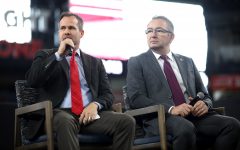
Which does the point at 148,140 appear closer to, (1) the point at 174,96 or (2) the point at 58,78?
(1) the point at 174,96

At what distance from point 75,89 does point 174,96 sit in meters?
0.86

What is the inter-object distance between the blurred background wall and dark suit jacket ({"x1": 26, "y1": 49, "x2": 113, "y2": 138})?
41.0 inches

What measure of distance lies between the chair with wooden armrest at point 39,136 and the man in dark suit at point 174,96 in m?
0.33

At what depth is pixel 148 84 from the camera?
15.1 feet

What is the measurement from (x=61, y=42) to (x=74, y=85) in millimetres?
351

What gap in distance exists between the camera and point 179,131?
414 centimetres

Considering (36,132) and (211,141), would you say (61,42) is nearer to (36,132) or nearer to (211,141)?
(36,132)

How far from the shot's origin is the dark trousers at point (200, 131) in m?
4.15

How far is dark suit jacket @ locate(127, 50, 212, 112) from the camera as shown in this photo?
14.6ft

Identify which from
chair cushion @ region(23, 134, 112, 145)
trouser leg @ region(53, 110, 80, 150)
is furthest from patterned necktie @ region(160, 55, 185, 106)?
trouser leg @ region(53, 110, 80, 150)

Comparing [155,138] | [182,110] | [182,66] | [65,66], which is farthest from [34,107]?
[182,66]

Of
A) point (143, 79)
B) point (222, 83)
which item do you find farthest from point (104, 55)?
point (222, 83)

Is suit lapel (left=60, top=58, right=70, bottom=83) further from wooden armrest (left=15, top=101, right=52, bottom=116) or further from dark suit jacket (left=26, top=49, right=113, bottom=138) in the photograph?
wooden armrest (left=15, top=101, right=52, bottom=116)

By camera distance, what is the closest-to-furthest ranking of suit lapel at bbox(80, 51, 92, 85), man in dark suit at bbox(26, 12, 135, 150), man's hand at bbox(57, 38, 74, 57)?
man in dark suit at bbox(26, 12, 135, 150)
man's hand at bbox(57, 38, 74, 57)
suit lapel at bbox(80, 51, 92, 85)
